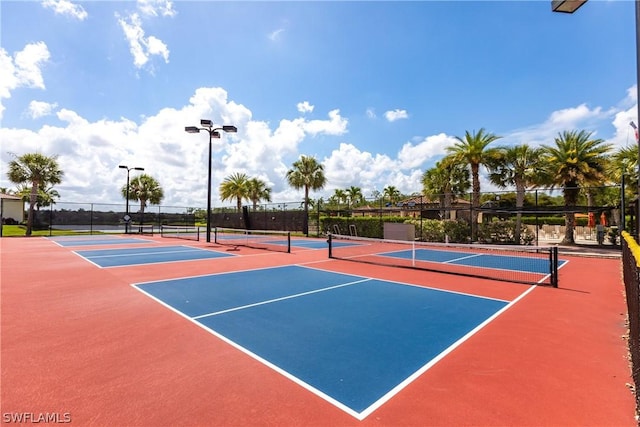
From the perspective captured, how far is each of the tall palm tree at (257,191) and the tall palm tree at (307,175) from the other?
12.1 metres

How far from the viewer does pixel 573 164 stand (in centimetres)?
2112

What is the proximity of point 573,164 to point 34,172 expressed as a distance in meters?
42.9

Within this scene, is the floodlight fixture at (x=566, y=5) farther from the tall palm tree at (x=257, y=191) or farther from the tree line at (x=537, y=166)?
the tall palm tree at (x=257, y=191)

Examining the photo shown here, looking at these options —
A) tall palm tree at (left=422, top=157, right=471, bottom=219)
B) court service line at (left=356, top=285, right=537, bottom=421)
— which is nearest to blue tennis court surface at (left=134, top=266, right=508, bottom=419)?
court service line at (left=356, top=285, right=537, bottom=421)

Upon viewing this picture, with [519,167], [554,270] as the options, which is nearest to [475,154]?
[519,167]

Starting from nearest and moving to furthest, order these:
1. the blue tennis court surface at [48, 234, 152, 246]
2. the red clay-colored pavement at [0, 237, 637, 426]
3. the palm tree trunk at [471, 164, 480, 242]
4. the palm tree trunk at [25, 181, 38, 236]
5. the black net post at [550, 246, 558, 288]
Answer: the red clay-colored pavement at [0, 237, 637, 426] → the black net post at [550, 246, 558, 288] → the palm tree trunk at [471, 164, 480, 242] → the blue tennis court surface at [48, 234, 152, 246] → the palm tree trunk at [25, 181, 38, 236]

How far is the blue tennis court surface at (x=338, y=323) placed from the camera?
386 cm

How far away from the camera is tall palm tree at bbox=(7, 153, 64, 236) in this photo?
2928cm

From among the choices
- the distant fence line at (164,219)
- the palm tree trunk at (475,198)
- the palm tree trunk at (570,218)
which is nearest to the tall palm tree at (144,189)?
the distant fence line at (164,219)

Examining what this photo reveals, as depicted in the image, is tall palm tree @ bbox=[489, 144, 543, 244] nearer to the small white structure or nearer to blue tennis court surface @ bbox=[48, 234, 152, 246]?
blue tennis court surface @ bbox=[48, 234, 152, 246]

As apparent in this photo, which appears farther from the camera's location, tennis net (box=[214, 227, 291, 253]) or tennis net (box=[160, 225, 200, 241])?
tennis net (box=[160, 225, 200, 241])

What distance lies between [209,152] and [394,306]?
1903 cm

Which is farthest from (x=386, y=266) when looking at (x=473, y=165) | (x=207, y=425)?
(x=473, y=165)

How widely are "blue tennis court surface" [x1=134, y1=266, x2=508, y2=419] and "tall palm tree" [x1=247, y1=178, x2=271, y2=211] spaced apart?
3706cm
